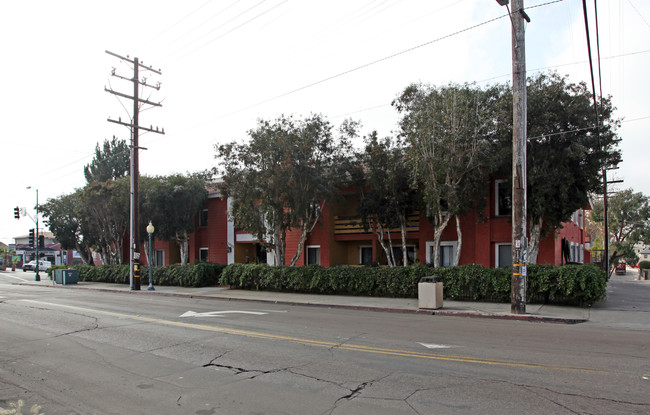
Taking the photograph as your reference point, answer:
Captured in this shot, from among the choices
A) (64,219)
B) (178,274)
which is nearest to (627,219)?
(178,274)

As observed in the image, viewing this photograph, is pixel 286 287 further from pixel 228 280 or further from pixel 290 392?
pixel 290 392

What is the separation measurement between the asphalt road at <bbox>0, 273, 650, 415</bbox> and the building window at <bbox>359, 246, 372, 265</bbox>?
1478 centimetres

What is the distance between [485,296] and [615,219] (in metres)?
40.8

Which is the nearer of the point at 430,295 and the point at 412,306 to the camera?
the point at 430,295

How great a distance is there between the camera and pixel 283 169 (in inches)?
782

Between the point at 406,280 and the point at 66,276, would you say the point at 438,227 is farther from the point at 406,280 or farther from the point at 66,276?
the point at 66,276

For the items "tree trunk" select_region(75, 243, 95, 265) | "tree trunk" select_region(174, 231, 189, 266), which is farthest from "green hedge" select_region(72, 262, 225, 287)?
"tree trunk" select_region(75, 243, 95, 265)

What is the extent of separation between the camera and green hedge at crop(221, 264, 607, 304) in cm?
1443

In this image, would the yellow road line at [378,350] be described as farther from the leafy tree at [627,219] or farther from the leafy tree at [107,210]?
the leafy tree at [627,219]

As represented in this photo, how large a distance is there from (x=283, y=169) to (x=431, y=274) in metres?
7.92

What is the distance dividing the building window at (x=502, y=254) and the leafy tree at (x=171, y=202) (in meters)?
19.2

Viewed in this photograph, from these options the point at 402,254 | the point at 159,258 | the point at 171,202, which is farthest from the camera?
the point at 159,258

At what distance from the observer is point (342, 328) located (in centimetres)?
1097

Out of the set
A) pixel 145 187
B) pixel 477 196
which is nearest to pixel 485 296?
pixel 477 196
